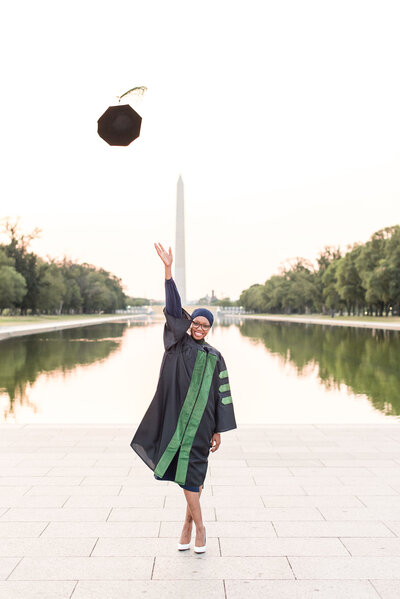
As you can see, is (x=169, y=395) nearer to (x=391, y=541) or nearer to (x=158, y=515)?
(x=158, y=515)

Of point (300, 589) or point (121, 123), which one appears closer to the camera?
point (300, 589)

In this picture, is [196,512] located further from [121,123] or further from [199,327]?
[121,123]

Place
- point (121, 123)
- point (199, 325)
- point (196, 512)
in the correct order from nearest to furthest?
point (196, 512)
point (199, 325)
point (121, 123)

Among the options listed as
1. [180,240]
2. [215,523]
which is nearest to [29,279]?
[180,240]

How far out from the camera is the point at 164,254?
3.62 m

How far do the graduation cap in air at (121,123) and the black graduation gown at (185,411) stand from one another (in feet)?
4.28

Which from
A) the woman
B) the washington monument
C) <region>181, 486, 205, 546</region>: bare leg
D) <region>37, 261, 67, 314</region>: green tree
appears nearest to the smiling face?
the woman

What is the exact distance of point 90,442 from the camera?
674 cm

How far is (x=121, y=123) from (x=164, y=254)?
100cm

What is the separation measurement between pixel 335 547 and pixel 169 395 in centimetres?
153

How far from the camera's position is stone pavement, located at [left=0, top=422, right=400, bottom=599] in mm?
3248

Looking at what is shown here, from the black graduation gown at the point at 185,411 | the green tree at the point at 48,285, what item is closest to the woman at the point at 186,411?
the black graduation gown at the point at 185,411

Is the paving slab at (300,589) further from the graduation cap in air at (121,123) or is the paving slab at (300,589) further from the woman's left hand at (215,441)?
the graduation cap in air at (121,123)

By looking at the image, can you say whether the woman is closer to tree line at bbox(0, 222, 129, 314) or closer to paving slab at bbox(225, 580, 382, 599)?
paving slab at bbox(225, 580, 382, 599)
